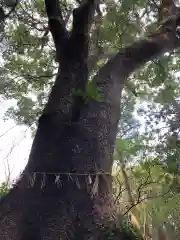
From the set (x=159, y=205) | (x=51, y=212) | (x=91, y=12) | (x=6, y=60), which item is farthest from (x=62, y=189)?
(x=6, y=60)

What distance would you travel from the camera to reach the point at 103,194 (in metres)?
2.54

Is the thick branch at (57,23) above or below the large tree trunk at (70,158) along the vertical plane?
above

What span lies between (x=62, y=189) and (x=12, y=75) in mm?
3737

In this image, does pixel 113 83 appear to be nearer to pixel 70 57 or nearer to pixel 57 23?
pixel 70 57

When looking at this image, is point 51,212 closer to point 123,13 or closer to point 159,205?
point 159,205

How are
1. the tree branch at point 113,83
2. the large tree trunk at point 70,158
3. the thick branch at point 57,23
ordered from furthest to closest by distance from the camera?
the thick branch at point 57,23 → the tree branch at point 113,83 → the large tree trunk at point 70,158

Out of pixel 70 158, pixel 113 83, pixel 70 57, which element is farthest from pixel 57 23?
pixel 70 158

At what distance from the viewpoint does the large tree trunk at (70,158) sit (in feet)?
7.30

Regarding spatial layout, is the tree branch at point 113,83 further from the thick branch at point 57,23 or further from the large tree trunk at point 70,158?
the thick branch at point 57,23

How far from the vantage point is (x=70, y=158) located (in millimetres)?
2557

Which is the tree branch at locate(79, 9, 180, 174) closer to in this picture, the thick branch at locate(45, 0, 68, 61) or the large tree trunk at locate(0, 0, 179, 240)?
the large tree trunk at locate(0, 0, 179, 240)

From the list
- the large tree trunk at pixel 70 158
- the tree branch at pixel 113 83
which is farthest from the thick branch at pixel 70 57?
the tree branch at pixel 113 83

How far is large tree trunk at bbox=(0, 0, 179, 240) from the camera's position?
2225mm

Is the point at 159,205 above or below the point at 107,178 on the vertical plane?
below
